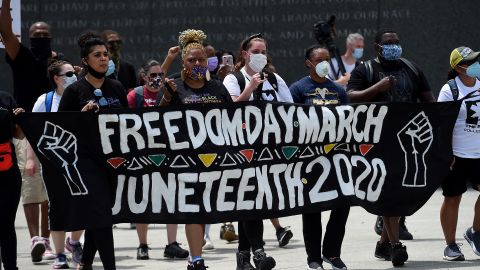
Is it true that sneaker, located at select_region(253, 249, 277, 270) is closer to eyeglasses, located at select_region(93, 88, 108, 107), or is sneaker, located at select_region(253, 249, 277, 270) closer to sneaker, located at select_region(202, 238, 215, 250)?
eyeglasses, located at select_region(93, 88, 108, 107)

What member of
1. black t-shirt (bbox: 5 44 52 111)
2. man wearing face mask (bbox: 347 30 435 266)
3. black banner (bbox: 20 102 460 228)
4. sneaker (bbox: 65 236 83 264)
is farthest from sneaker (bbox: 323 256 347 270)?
black t-shirt (bbox: 5 44 52 111)

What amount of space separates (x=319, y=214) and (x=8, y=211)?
2412mm

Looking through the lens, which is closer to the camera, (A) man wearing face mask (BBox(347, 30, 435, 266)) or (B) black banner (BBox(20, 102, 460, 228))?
(B) black banner (BBox(20, 102, 460, 228))

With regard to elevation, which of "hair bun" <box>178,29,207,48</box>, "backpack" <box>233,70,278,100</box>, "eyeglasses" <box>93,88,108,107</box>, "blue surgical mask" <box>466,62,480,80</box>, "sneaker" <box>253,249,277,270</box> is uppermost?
"hair bun" <box>178,29,207,48</box>

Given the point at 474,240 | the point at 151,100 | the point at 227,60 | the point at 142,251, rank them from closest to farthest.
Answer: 1. the point at 474,240
2. the point at 142,251
3. the point at 151,100
4. the point at 227,60

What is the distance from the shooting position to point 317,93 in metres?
10.2

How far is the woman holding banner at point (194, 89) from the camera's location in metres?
9.62

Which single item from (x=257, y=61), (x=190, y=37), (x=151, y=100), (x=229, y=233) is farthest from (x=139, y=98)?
(x=190, y=37)

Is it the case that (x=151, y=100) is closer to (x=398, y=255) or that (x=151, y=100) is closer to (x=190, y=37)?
(x=190, y=37)

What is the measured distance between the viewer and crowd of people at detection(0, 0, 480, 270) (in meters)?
9.49

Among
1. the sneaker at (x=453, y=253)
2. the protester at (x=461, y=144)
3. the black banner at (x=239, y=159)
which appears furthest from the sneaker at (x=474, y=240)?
the black banner at (x=239, y=159)

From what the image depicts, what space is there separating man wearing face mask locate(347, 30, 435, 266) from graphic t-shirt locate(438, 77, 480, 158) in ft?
1.00

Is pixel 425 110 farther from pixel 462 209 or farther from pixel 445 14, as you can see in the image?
pixel 445 14

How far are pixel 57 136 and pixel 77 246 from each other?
2180 millimetres
